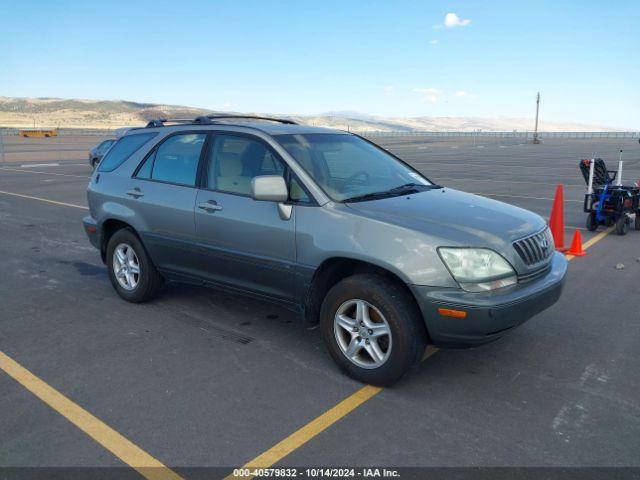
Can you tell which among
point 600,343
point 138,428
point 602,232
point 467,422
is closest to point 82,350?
point 138,428

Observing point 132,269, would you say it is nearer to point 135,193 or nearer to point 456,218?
point 135,193

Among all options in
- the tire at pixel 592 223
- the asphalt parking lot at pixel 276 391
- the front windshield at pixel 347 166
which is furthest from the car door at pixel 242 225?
the tire at pixel 592 223

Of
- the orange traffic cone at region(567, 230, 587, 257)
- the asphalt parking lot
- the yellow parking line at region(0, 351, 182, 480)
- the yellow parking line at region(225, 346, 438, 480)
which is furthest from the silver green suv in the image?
the orange traffic cone at region(567, 230, 587, 257)

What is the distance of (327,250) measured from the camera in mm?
3758

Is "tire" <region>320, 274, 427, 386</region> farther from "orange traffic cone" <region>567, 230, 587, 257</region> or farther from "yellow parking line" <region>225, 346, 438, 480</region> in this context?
"orange traffic cone" <region>567, 230, 587, 257</region>

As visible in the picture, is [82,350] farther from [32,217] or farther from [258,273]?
[32,217]

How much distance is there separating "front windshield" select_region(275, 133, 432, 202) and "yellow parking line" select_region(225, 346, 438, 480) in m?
1.35

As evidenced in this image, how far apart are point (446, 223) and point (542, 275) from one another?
840 mm

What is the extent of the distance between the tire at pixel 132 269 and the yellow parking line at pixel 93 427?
1409 millimetres

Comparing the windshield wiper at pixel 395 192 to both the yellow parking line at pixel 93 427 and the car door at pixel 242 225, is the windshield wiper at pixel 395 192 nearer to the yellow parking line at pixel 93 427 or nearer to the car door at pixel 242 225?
the car door at pixel 242 225

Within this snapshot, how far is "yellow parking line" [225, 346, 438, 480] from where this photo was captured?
291cm

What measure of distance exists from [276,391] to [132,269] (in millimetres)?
2435

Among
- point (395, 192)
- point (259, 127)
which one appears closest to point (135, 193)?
point (259, 127)

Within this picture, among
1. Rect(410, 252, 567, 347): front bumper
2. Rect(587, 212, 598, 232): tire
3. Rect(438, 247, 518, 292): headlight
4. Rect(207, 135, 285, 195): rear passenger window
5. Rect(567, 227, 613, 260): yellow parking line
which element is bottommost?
Rect(567, 227, 613, 260): yellow parking line
